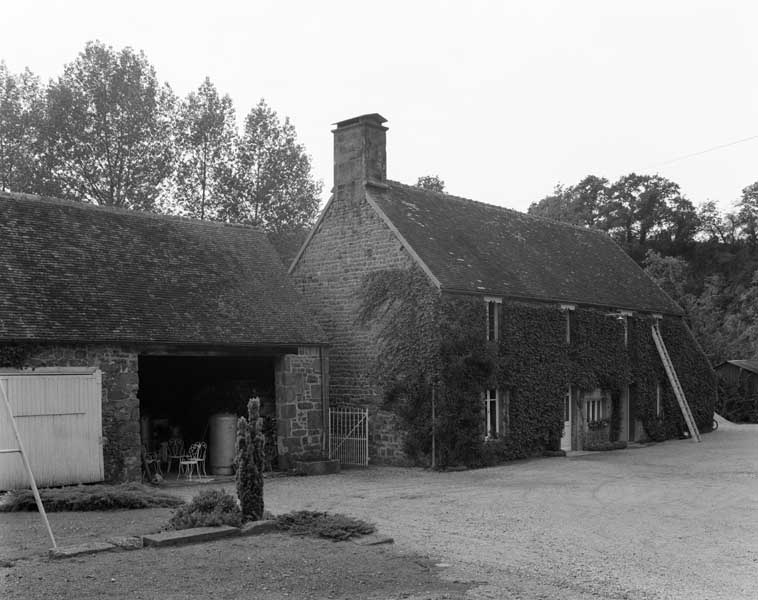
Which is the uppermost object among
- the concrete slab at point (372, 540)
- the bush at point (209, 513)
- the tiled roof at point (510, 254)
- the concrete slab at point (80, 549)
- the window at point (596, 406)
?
the tiled roof at point (510, 254)

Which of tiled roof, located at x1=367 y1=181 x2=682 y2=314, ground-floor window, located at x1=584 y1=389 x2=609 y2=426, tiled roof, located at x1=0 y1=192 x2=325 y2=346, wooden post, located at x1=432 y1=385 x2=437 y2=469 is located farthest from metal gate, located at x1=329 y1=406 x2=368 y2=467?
ground-floor window, located at x1=584 y1=389 x2=609 y2=426

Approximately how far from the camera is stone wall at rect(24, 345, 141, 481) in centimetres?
1777

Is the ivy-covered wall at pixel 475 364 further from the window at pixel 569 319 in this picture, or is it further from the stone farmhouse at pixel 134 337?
the stone farmhouse at pixel 134 337

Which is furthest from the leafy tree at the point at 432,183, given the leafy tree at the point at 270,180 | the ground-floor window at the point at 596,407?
the ground-floor window at the point at 596,407

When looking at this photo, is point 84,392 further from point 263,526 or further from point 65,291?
point 263,526

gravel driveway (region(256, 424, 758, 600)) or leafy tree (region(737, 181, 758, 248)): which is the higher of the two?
leafy tree (region(737, 181, 758, 248))

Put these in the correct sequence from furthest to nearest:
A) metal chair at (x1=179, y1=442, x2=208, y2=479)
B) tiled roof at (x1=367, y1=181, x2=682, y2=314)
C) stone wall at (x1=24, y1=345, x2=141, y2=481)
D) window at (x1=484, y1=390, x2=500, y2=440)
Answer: tiled roof at (x1=367, y1=181, x2=682, y2=314), window at (x1=484, y1=390, x2=500, y2=440), metal chair at (x1=179, y1=442, x2=208, y2=479), stone wall at (x1=24, y1=345, x2=141, y2=481)

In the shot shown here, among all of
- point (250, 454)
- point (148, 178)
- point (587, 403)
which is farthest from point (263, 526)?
point (148, 178)

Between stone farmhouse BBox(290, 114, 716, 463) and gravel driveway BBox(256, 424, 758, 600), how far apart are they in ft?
6.78

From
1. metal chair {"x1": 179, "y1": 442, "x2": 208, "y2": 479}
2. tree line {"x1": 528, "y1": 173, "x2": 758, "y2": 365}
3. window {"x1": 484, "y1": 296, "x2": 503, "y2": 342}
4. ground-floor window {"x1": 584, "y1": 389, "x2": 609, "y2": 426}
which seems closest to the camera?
metal chair {"x1": 179, "y1": 442, "x2": 208, "y2": 479}

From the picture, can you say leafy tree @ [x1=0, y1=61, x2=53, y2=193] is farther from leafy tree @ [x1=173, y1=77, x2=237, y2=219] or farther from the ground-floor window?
the ground-floor window

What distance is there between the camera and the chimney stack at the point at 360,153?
25250 mm

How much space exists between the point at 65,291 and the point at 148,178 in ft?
77.7

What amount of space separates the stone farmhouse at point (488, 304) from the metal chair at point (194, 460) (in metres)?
4.64
